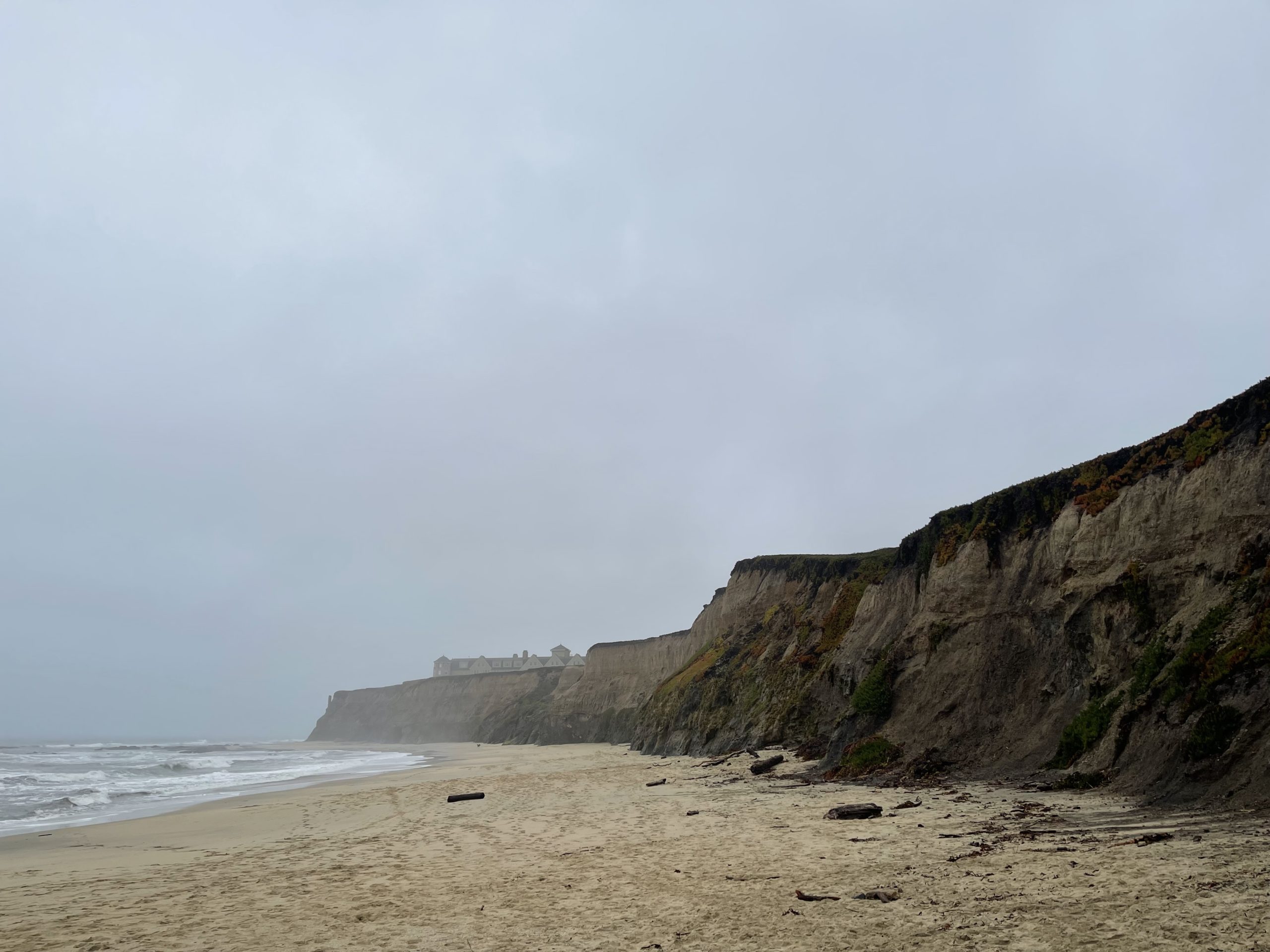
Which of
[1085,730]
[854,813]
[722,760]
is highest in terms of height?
[1085,730]

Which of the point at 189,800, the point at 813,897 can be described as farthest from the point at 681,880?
the point at 189,800

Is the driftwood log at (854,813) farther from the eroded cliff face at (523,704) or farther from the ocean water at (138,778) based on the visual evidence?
the eroded cliff face at (523,704)

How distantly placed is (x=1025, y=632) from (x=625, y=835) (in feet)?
38.9

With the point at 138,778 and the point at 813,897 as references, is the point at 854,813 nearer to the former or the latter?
the point at 813,897

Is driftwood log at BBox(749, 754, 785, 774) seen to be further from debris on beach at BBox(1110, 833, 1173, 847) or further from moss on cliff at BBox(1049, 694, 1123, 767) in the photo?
debris on beach at BBox(1110, 833, 1173, 847)

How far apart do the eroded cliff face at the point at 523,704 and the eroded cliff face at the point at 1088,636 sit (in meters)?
32.5

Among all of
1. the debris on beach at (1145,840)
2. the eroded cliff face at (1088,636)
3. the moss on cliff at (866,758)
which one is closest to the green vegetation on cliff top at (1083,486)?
the eroded cliff face at (1088,636)

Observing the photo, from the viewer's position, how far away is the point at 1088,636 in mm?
16859

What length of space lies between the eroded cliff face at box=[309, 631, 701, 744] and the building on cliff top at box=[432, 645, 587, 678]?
1476cm

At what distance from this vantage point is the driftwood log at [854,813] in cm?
1213

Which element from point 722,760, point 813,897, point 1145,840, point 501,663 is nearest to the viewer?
point 813,897

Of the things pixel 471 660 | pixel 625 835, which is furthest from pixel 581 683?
pixel 471 660

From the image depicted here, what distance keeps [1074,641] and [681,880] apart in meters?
12.5

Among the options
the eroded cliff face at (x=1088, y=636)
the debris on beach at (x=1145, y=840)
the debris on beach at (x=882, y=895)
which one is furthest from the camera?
the eroded cliff face at (x=1088, y=636)
